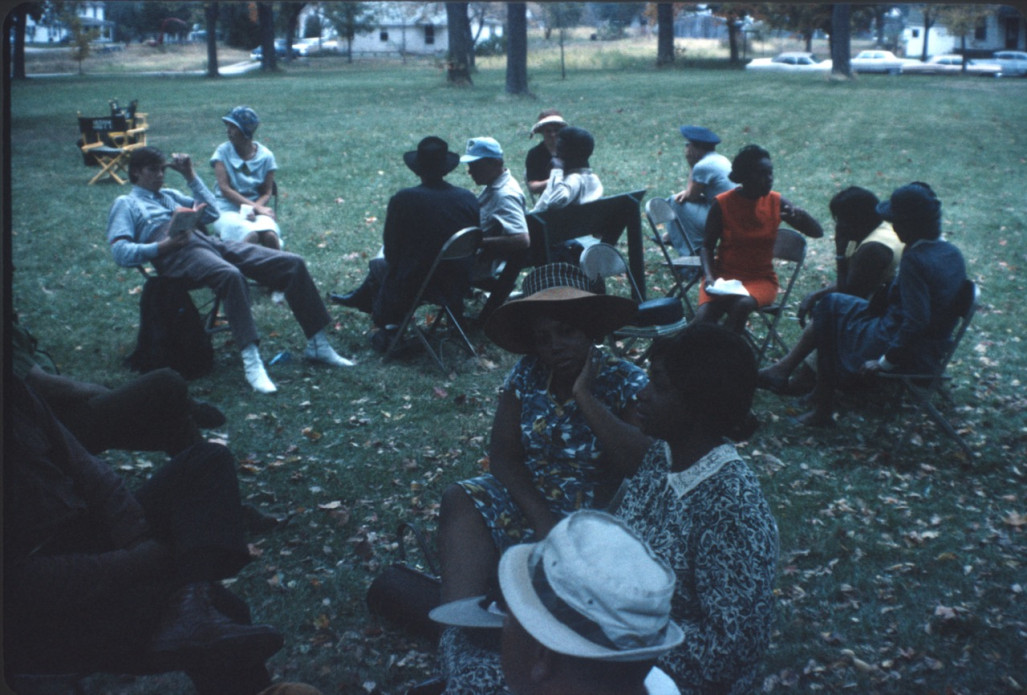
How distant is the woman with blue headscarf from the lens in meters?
7.75

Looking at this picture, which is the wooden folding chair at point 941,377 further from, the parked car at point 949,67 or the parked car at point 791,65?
the parked car at point 791,65

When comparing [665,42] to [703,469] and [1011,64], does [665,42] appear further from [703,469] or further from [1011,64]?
[703,469]

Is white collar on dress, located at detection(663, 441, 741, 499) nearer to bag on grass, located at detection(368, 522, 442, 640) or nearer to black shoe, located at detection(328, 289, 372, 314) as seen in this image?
bag on grass, located at detection(368, 522, 442, 640)

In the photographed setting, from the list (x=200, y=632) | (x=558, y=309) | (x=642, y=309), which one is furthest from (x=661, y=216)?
(x=200, y=632)

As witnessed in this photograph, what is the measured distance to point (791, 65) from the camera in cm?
3912

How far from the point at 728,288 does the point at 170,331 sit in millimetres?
3890

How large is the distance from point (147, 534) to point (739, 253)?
4.71 m

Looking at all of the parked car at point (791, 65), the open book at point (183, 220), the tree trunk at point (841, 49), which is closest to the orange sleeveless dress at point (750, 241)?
the open book at point (183, 220)

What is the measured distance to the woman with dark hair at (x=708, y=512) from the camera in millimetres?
2129

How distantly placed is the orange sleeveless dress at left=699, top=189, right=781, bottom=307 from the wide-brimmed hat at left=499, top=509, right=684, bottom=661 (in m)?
4.74

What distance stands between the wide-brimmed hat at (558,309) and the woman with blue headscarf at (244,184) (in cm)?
503

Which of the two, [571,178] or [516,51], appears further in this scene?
[516,51]

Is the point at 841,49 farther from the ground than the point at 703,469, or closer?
farther from the ground

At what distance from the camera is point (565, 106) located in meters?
23.5
